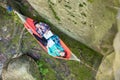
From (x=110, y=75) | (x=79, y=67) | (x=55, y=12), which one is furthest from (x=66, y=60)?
(x=110, y=75)

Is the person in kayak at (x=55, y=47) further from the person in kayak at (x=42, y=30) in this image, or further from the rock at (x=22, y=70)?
the rock at (x=22, y=70)

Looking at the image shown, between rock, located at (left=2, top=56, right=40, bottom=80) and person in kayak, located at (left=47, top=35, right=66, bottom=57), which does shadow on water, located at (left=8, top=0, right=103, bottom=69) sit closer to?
person in kayak, located at (left=47, top=35, right=66, bottom=57)

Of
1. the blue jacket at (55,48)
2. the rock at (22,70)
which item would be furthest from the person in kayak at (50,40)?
the rock at (22,70)

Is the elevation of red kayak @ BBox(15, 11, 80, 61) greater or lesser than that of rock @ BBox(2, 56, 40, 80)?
greater

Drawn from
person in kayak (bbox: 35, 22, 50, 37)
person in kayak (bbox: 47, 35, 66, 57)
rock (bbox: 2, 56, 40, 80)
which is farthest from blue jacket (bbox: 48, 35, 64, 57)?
rock (bbox: 2, 56, 40, 80)

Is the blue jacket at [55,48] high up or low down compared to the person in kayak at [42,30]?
down

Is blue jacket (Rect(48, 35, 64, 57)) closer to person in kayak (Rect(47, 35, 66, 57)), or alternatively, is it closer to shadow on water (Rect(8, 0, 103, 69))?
person in kayak (Rect(47, 35, 66, 57))
